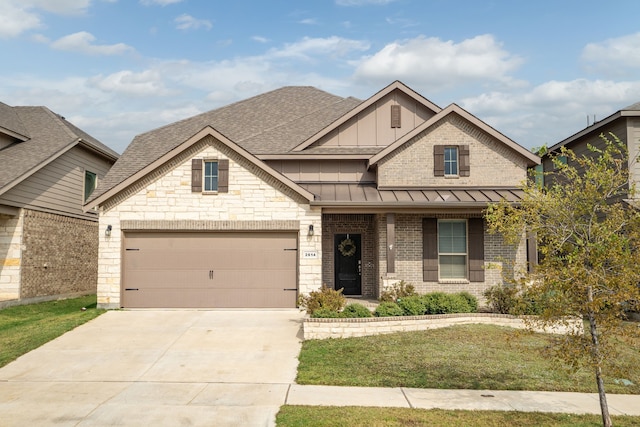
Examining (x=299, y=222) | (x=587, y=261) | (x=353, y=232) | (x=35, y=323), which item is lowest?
(x=35, y=323)

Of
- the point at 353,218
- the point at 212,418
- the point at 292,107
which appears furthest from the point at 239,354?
the point at 292,107

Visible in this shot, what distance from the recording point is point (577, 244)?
24.0 feet

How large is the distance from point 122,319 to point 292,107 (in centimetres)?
1292

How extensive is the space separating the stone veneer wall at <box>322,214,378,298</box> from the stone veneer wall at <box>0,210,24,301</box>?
1031 cm

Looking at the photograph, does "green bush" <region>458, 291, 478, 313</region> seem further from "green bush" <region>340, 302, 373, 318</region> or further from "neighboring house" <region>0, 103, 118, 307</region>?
"neighboring house" <region>0, 103, 118, 307</region>

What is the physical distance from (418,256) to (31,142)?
50.6ft

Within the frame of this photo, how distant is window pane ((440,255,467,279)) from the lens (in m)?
17.0

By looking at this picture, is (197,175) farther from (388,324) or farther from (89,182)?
(89,182)

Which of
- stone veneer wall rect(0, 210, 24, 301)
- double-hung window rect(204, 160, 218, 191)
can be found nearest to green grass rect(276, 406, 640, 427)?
double-hung window rect(204, 160, 218, 191)

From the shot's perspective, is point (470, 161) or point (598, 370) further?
point (470, 161)

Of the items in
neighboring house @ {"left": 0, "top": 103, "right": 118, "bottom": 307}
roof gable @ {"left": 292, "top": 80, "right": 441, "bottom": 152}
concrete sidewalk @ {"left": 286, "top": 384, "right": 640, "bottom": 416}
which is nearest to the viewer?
concrete sidewalk @ {"left": 286, "top": 384, "right": 640, "bottom": 416}

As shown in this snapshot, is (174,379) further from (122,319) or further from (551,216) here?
(551,216)

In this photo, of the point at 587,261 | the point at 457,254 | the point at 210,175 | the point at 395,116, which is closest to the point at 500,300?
the point at 457,254

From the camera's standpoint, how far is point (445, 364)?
10.2 meters
